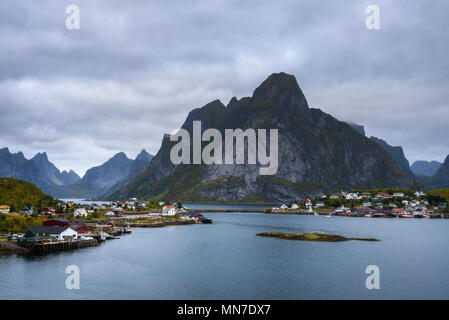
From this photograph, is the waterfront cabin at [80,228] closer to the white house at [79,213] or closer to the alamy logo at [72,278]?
the alamy logo at [72,278]

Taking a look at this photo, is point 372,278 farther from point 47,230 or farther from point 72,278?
point 47,230

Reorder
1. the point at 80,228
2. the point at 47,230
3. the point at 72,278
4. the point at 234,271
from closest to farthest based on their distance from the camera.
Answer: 1. the point at 72,278
2. the point at 234,271
3. the point at 47,230
4. the point at 80,228

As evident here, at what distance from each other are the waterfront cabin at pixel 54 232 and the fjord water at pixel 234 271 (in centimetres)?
792

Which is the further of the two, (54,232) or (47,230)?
(47,230)

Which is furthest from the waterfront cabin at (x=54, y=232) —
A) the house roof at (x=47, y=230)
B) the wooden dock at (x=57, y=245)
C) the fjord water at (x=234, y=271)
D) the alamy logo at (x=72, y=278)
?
the alamy logo at (x=72, y=278)

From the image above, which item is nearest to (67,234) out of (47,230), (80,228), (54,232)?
(54,232)

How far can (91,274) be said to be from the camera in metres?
52.5

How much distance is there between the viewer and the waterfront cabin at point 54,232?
7871 centimetres

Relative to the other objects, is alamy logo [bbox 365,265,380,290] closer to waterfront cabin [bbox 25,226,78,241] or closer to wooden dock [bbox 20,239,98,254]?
wooden dock [bbox 20,239,98,254]

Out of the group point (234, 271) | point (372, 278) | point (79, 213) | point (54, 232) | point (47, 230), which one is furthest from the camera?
point (79, 213)

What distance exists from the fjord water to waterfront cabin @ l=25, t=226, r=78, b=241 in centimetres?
792

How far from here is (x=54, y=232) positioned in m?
80.6

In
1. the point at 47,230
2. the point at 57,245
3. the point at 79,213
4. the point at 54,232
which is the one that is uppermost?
the point at 47,230

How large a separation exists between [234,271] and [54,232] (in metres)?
→ 46.1
